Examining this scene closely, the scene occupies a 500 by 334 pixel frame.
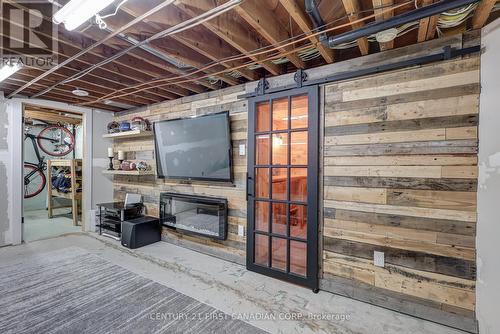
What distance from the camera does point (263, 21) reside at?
1.86 metres

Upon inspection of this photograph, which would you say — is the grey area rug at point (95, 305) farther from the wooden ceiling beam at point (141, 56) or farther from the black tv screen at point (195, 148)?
the wooden ceiling beam at point (141, 56)

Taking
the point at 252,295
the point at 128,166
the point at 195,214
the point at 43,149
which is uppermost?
the point at 43,149

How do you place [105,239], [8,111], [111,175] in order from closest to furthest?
[8,111]
[105,239]
[111,175]

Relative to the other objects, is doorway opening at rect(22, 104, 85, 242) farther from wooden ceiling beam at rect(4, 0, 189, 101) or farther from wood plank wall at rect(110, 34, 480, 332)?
wood plank wall at rect(110, 34, 480, 332)

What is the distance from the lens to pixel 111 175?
4.87 metres

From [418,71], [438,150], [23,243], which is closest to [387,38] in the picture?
[418,71]

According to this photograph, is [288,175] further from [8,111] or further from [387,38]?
[8,111]

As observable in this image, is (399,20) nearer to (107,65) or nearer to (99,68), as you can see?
(107,65)

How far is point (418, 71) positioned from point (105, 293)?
140 inches

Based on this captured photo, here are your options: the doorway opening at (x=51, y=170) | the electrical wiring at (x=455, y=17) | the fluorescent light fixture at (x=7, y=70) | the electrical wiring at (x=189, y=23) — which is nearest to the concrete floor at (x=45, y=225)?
the doorway opening at (x=51, y=170)

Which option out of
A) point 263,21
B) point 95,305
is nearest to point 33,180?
point 95,305

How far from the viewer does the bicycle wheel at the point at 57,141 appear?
6.59 meters

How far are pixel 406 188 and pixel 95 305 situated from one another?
2.97m

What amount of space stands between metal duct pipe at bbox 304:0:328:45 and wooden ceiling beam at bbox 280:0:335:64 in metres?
0.06
